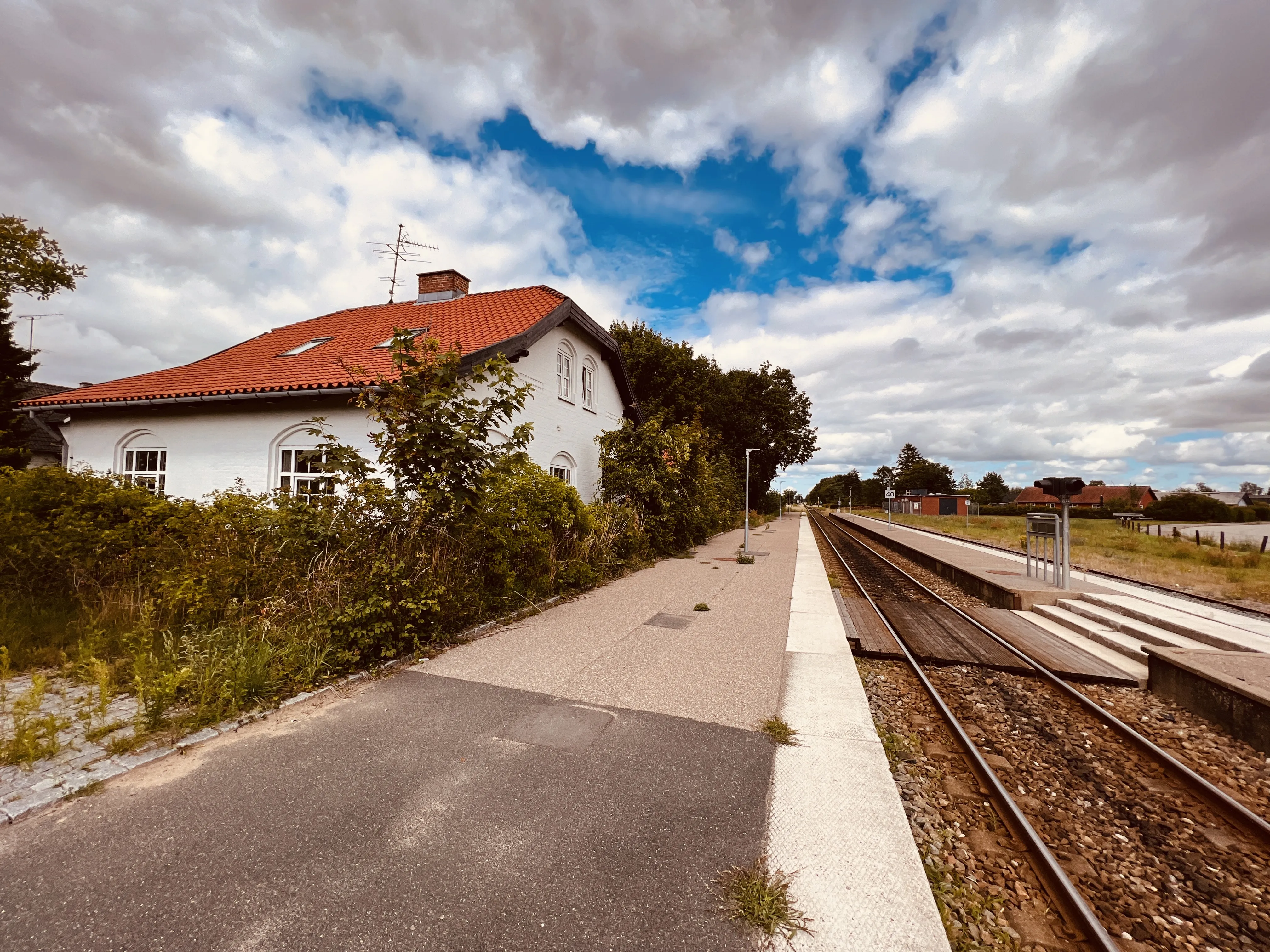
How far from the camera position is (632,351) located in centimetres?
2548

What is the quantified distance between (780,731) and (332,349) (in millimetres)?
13430

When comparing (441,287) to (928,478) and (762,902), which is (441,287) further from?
(928,478)

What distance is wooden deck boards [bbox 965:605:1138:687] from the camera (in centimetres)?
590

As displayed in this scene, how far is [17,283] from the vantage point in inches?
643

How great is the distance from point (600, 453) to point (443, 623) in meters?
9.45

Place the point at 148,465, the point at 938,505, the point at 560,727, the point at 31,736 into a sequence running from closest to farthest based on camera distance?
the point at 31,736 < the point at 560,727 < the point at 148,465 < the point at 938,505

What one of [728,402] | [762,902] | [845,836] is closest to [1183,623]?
[845,836]

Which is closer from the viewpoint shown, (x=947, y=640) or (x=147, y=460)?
(x=947, y=640)

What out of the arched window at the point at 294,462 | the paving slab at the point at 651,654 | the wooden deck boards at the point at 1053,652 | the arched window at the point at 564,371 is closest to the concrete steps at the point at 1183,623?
the wooden deck boards at the point at 1053,652

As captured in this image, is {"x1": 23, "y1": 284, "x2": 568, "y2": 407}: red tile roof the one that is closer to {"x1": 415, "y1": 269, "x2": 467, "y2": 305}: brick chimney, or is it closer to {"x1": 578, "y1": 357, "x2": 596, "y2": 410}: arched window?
{"x1": 415, "y1": 269, "x2": 467, "y2": 305}: brick chimney

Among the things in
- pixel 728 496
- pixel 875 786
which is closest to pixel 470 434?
pixel 875 786

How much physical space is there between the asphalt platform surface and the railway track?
1590 mm

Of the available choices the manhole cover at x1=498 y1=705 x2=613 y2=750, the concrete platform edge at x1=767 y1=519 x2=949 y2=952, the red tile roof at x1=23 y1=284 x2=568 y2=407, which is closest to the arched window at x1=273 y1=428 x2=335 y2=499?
the red tile roof at x1=23 y1=284 x2=568 y2=407

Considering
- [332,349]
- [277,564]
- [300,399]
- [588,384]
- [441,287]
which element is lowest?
[277,564]
